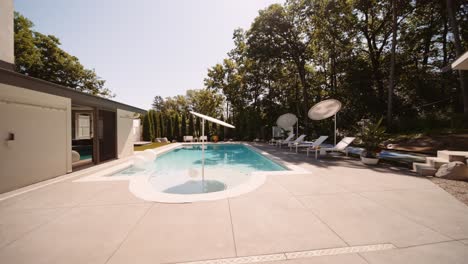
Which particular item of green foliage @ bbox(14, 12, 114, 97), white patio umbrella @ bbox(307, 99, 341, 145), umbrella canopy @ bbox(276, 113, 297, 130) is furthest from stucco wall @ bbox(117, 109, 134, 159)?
green foliage @ bbox(14, 12, 114, 97)

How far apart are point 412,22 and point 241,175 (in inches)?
862

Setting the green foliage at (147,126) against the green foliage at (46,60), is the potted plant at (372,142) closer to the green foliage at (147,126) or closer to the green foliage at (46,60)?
the green foliage at (147,126)

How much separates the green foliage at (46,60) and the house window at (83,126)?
457 inches

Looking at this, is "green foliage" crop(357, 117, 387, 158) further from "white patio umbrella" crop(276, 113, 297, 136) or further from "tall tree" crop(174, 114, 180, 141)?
"tall tree" crop(174, 114, 180, 141)

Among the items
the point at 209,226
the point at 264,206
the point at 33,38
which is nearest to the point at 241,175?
the point at 264,206

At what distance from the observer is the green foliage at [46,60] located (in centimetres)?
2022

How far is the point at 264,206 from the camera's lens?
11.8 ft

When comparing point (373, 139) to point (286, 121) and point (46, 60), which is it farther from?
point (46, 60)

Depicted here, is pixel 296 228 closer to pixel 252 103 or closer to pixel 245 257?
pixel 245 257

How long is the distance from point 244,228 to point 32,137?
6255 millimetres

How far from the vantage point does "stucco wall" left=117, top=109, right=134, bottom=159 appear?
32.2ft

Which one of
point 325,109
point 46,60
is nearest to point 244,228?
point 325,109

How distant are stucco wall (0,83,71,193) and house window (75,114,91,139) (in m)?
11.8

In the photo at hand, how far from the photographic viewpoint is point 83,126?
641 inches
